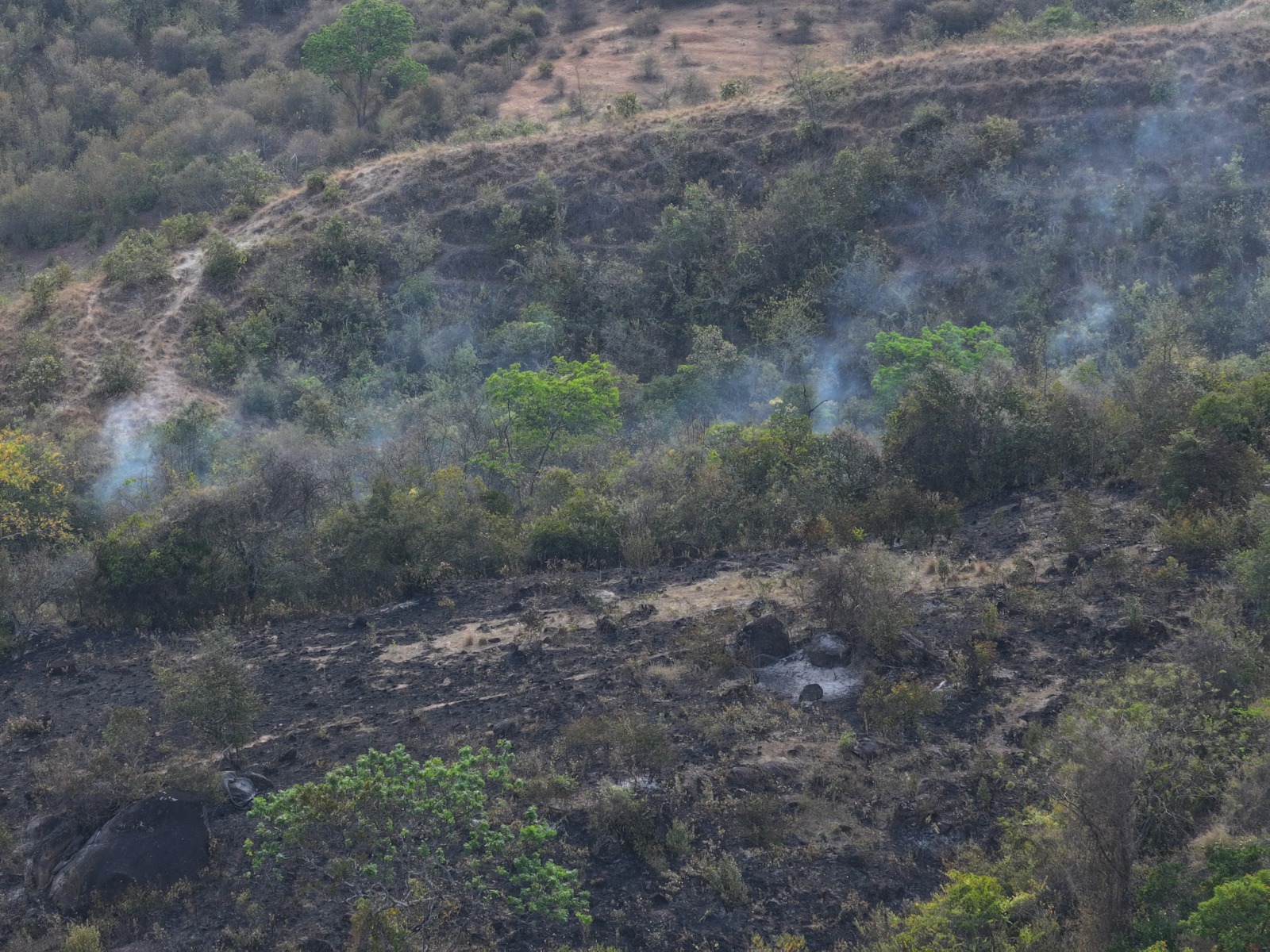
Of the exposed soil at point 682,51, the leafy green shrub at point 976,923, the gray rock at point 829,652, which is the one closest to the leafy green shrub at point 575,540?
the gray rock at point 829,652

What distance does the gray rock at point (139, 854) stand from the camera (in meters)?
8.64

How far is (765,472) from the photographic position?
15.0 m

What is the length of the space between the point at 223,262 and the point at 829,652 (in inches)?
746

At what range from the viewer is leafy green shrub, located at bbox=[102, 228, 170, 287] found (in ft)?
82.8

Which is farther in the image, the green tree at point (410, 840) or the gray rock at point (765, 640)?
the gray rock at point (765, 640)

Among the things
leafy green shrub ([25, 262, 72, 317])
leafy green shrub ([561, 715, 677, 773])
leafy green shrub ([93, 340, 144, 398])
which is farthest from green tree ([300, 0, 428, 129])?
leafy green shrub ([561, 715, 677, 773])

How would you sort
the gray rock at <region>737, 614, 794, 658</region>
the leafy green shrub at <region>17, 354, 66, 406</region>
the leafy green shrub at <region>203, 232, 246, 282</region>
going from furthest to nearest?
the leafy green shrub at <region>203, 232, 246, 282</region>, the leafy green shrub at <region>17, 354, 66, 406</region>, the gray rock at <region>737, 614, 794, 658</region>

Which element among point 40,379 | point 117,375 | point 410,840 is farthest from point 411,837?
point 40,379

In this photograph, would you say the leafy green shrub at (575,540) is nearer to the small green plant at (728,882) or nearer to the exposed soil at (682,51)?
the small green plant at (728,882)

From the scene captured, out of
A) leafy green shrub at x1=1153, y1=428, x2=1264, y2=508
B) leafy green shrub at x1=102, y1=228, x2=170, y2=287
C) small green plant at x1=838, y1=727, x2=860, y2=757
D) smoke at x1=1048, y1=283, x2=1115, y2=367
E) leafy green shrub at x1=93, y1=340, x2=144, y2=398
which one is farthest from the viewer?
leafy green shrub at x1=102, y1=228, x2=170, y2=287

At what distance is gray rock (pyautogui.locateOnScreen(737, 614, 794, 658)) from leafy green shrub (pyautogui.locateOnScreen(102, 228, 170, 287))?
1892cm

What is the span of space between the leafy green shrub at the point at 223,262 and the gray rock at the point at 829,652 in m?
18.7

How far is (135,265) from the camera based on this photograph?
25.4m

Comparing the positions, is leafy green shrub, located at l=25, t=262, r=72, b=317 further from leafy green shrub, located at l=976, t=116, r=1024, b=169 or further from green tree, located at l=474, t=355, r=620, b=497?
leafy green shrub, located at l=976, t=116, r=1024, b=169
